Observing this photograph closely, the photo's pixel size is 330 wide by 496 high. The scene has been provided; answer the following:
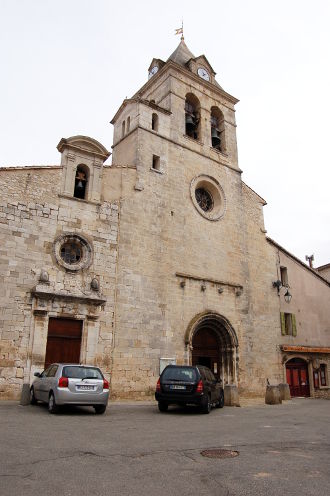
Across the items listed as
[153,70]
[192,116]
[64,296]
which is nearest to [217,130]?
[192,116]

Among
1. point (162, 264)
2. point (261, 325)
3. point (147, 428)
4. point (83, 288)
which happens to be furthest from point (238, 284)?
point (147, 428)

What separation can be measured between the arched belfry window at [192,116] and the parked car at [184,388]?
13658 mm

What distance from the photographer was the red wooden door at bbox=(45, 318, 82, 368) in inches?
540

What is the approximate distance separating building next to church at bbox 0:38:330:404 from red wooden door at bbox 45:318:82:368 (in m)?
0.04

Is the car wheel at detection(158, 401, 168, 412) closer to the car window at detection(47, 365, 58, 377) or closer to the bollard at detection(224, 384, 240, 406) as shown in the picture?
the car window at detection(47, 365, 58, 377)

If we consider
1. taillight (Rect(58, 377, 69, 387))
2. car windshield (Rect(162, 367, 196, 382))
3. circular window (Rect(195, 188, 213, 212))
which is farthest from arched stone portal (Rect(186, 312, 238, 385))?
taillight (Rect(58, 377, 69, 387))

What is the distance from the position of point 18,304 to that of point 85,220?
4.10 meters

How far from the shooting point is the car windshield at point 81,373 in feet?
32.6

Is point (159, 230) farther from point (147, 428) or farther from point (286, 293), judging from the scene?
point (147, 428)

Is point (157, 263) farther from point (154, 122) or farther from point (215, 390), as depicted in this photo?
point (154, 122)

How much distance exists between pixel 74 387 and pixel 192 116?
1617cm

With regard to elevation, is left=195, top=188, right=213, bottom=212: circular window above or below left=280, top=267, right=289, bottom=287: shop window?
above

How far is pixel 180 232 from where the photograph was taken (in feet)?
59.4

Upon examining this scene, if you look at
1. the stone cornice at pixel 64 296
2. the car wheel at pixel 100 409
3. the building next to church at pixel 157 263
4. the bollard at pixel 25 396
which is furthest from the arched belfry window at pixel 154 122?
the car wheel at pixel 100 409
